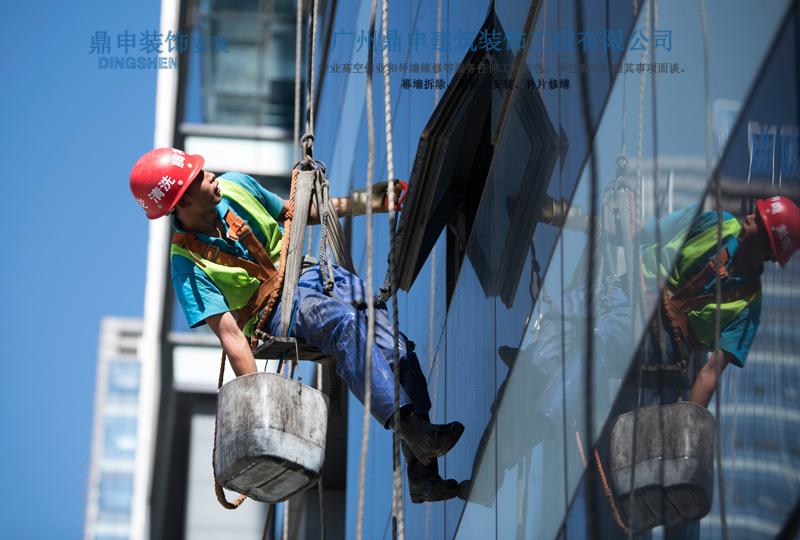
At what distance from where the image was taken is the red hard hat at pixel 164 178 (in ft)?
17.6

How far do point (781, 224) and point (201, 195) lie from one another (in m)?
3.37

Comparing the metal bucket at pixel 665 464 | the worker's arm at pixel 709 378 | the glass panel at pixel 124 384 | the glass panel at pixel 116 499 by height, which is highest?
the worker's arm at pixel 709 378

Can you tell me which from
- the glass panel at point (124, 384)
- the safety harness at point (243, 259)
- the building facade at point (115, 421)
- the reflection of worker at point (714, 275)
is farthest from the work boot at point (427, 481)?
the glass panel at point (124, 384)

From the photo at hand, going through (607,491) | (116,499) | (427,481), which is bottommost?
(116,499)

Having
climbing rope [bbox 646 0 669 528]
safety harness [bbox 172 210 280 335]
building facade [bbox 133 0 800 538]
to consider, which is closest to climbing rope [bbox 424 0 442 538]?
building facade [bbox 133 0 800 538]

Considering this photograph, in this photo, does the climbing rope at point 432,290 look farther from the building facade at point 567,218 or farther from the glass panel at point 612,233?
the glass panel at point 612,233

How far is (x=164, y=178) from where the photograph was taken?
17.7 feet

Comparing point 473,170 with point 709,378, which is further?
point 473,170

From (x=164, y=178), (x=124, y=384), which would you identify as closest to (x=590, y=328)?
(x=164, y=178)

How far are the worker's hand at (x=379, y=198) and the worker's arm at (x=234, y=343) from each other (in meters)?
0.95

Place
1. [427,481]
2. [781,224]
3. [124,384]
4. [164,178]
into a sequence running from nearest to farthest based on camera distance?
[781,224]
[427,481]
[164,178]
[124,384]

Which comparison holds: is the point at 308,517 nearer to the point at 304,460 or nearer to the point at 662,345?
the point at 304,460

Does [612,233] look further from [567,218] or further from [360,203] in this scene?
[360,203]

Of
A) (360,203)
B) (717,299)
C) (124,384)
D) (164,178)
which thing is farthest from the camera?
(124,384)
